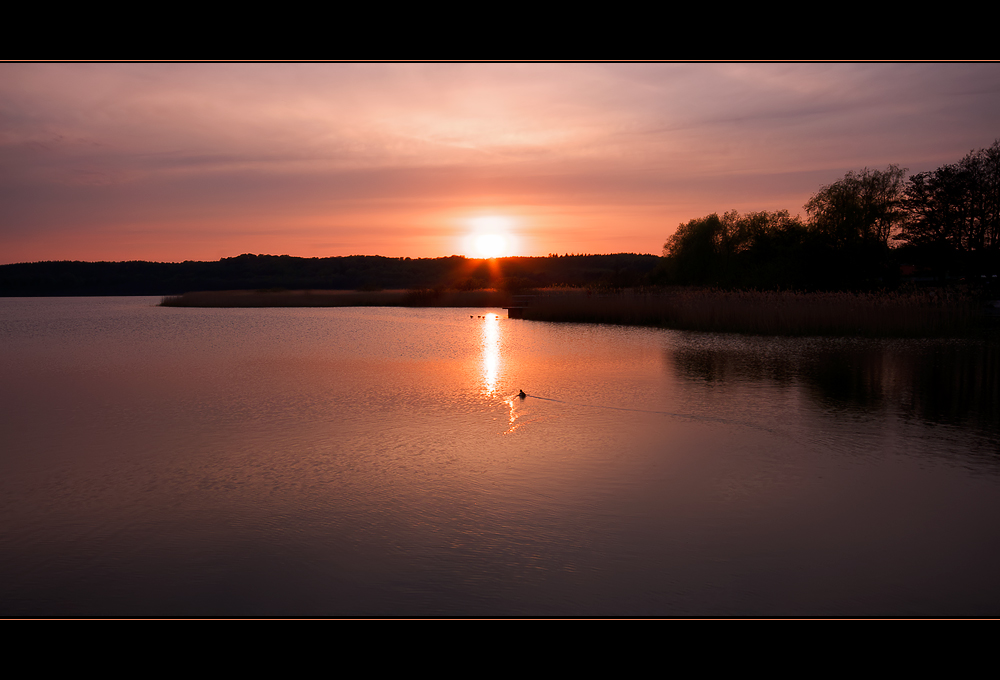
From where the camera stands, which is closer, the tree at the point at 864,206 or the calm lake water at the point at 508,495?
the calm lake water at the point at 508,495

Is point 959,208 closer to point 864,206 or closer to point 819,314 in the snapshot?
point 864,206

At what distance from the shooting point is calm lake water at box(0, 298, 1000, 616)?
3.87 meters

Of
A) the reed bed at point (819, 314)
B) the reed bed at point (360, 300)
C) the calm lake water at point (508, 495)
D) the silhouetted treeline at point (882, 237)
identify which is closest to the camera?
the calm lake water at point (508, 495)

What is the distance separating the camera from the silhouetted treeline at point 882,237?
32969 millimetres

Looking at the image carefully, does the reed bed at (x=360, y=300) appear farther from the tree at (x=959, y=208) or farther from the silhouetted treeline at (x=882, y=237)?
the tree at (x=959, y=208)

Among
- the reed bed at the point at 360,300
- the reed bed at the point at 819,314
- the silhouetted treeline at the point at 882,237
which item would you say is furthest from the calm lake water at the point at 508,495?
the reed bed at the point at 360,300

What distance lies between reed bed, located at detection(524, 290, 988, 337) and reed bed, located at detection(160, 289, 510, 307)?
825 inches

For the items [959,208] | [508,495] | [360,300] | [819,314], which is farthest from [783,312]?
[360,300]

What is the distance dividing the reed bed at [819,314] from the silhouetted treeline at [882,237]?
1044 centimetres

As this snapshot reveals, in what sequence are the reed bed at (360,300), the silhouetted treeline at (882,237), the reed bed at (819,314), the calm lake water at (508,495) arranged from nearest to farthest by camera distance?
1. the calm lake water at (508,495)
2. the reed bed at (819,314)
3. the silhouetted treeline at (882,237)
4. the reed bed at (360,300)

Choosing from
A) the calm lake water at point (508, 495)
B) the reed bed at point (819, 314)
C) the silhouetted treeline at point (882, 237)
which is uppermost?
the silhouetted treeline at point (882, 237)

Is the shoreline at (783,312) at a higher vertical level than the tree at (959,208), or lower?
lower
